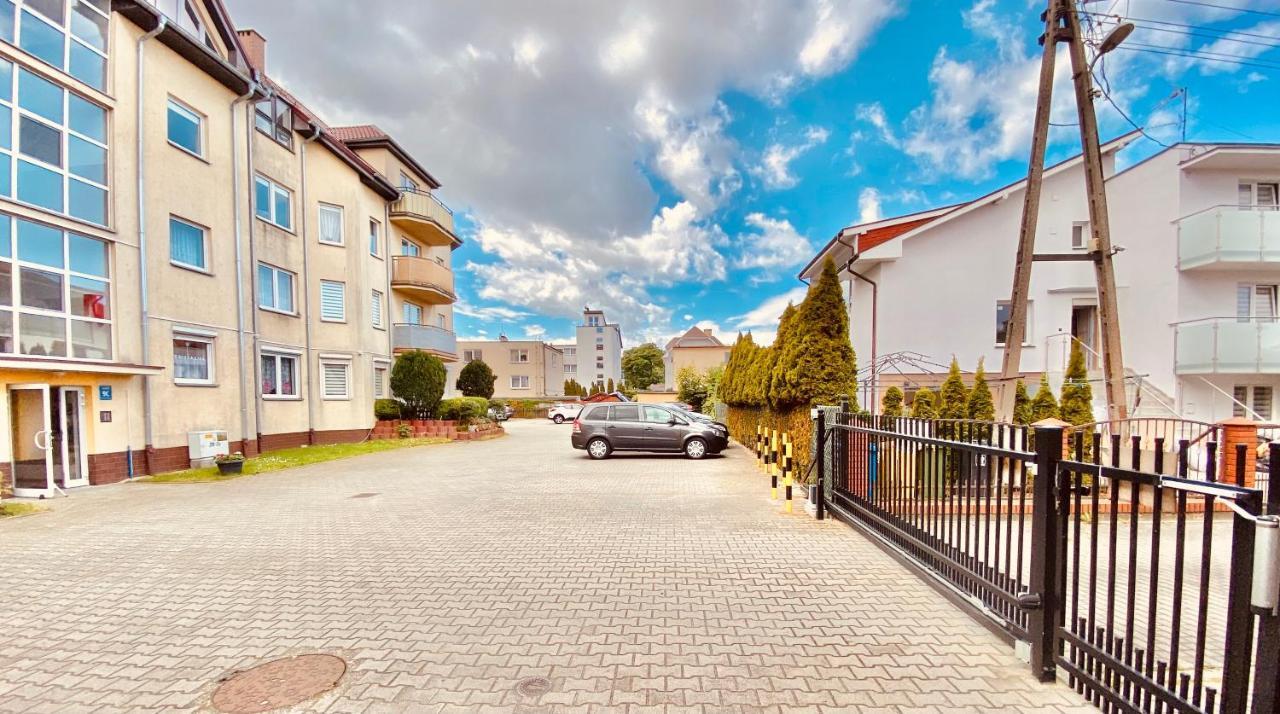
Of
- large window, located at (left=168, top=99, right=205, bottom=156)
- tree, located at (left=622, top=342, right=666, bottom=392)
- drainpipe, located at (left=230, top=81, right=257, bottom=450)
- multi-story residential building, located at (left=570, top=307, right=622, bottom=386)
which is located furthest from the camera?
multi-story residential building, located at (left=570, top=307, right=622, bottom=386)

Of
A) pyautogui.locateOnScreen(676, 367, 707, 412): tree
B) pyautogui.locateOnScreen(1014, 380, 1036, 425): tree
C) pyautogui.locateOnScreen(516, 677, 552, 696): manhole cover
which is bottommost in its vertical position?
pyautogui.locateOnScreen(676, 367, 707, 412): tree

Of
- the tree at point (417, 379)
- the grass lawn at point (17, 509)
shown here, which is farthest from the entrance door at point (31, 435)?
the tree at point (417, 379)

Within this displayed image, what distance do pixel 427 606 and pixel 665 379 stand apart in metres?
77.3

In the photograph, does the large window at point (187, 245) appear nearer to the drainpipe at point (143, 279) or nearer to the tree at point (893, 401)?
the drainpipe at point (143, 279)

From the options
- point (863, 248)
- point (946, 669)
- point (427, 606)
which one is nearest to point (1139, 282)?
point (863, 248)

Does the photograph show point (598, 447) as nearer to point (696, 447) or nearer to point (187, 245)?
point (696, 447)

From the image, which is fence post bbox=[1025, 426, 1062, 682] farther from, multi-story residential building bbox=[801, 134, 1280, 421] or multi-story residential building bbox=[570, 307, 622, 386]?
multi-story residential building bbox=[570, 307, 622, 386]

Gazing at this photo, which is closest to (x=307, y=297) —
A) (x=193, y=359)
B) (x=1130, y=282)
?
(x=193, y=359)

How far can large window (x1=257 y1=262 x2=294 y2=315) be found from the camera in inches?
599

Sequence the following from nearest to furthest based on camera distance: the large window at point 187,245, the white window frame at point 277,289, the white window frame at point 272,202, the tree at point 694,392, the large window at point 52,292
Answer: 1. the large window at point 52,292
2. the large window at point 187,245
3. the white window frame at point 272,202
4. the white window frame at point 277,289
5. the tree at point 694,392

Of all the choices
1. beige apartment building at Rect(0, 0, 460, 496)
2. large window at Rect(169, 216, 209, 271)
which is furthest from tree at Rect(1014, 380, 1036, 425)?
large window at Rect(169, 216, 209, 271)

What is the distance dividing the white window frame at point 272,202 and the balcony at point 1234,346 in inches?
978

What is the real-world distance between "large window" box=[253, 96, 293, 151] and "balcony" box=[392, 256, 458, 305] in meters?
5.73

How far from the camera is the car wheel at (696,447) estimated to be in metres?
14.0
